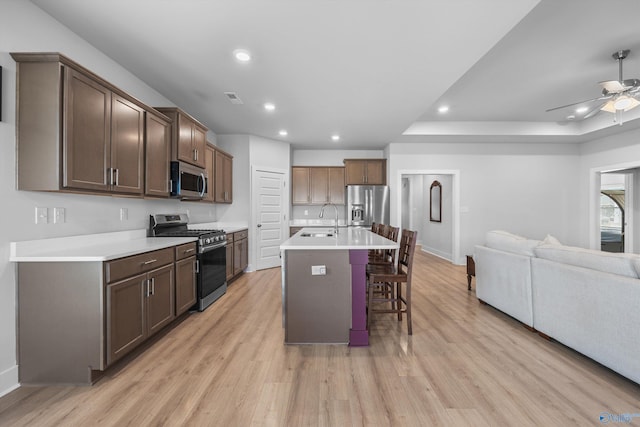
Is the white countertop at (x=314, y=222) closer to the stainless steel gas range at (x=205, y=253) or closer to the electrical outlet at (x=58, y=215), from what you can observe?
the stainless steel gas range at (x=205, y=253)

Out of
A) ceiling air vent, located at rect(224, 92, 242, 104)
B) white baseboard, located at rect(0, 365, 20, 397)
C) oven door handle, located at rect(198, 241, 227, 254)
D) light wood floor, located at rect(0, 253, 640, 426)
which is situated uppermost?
ceiling air vent, located at rect(224, 92, 242, 104)

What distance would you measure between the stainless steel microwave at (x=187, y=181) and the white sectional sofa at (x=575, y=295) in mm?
3524

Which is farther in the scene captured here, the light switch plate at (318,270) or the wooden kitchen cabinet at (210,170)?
the wooden kitchen cabinet at (210,170)

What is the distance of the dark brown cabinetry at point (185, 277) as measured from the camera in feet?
9.14

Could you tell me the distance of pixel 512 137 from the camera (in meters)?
5.49

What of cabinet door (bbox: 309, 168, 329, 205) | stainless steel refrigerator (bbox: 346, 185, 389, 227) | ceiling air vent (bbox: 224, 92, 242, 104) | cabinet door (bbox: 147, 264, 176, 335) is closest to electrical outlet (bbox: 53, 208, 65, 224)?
cabinet door (bbox: 147, 264, 176, 335)

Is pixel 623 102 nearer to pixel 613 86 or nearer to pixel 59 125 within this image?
pixel 613 86

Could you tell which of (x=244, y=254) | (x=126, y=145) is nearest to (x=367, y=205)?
(x=244, y=254)

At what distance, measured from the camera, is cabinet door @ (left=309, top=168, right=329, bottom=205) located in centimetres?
628

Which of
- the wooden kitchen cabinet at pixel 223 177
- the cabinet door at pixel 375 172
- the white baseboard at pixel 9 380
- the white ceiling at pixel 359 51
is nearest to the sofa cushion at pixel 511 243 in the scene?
the white ceiling at pixel 359 51

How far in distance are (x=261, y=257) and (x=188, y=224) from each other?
1625mm

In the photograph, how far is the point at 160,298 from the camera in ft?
8.16

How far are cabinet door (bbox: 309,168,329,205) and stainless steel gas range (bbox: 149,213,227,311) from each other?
2.85 m

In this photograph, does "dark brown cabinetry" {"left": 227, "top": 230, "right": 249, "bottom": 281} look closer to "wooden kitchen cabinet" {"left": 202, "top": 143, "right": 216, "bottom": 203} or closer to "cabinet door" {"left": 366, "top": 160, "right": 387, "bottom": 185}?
"wooden kitchen cabinet" {"left": 202, "top": 143, "right": 216, "bottom": 203}
